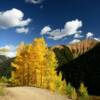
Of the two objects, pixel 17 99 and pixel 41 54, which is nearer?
pixel 17 99

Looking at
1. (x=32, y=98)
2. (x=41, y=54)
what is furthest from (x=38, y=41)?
(x=32, y=98)

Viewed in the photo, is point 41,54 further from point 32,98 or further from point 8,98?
point 8,98

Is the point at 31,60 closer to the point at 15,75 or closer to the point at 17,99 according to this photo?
the point at 15,75

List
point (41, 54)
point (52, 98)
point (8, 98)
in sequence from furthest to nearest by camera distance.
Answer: point (41, 54), point (52, 98), point (8, 98)

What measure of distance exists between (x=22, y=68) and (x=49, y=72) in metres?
6.11

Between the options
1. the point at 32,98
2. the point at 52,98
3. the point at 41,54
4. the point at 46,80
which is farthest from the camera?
the point at 46,80

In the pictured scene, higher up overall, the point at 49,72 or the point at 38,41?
the point at 38,41

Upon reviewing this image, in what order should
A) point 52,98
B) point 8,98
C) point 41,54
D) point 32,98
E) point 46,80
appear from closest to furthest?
1. point 8,98
2. point 32,98
3. point 52,98
4. point 41,54
5. point 46,80

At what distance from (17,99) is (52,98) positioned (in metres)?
10.5

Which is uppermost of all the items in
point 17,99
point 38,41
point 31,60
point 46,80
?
point 38,41

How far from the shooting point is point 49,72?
2534 inches

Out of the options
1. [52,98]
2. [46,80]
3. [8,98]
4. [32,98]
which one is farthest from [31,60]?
[8,98]

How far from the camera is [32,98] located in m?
31.8

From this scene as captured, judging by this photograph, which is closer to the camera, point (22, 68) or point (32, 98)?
point (32, 98)
